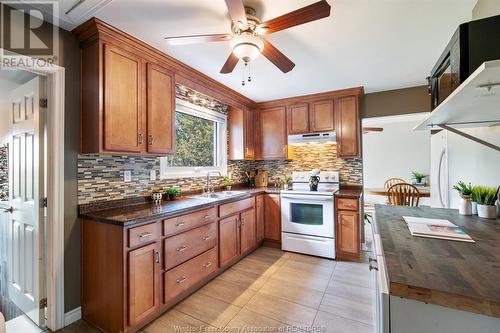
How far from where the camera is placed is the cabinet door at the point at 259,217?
3.50 metres

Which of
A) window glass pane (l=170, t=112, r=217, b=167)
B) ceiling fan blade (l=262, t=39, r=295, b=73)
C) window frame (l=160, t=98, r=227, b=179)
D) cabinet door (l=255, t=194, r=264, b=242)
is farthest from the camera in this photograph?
cabinet door (l=255, t=194, r=264, b=242)

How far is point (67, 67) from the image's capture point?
6.20ft

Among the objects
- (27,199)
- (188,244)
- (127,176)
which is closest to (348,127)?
(188,244)

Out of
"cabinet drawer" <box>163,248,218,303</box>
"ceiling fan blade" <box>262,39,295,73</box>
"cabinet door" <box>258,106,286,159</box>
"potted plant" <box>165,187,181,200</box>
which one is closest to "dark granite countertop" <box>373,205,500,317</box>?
"ceiling fan blade" <box>262,39,295,73</box>

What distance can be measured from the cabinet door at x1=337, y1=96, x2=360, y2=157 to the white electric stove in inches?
24.4

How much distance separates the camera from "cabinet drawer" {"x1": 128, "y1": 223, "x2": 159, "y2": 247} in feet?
5.56

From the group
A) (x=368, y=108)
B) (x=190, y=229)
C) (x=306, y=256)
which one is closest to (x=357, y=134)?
(x=368, y=108)

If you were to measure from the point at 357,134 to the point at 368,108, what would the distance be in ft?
1.70

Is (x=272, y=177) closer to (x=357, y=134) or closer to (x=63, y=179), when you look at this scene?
(x=357, y=134)

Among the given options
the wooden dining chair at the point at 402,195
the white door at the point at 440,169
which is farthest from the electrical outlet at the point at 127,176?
the wooden dining chair at the point at 402,195

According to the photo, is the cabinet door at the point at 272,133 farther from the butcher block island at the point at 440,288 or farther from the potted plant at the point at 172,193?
the butcher block island at the point at 440,288

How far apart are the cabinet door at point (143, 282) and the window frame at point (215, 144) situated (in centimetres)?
108

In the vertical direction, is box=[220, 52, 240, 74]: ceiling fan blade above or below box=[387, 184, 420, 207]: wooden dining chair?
above

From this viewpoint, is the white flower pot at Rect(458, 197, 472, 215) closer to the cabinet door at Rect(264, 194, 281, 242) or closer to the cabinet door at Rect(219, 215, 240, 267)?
the cabinet door at Rect(219, 215, 240, 267)
